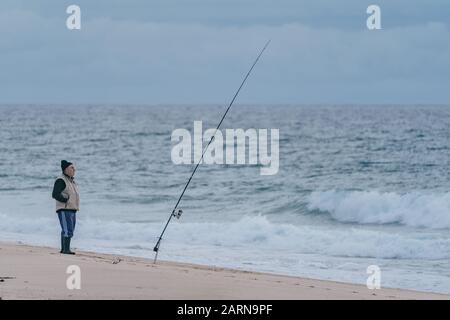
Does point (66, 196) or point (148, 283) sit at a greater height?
point (66, 196)

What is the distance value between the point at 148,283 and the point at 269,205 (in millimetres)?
14209

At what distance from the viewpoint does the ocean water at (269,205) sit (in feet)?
44.4

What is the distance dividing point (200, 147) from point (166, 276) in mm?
32594

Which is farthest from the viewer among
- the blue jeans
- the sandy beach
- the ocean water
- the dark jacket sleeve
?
the ocean water

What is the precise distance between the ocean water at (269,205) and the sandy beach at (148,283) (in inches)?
55.4

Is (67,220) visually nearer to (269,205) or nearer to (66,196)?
(66,196)

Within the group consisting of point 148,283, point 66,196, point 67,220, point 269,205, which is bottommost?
point 148,283

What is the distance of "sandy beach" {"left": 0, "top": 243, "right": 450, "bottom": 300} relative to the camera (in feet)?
26.8

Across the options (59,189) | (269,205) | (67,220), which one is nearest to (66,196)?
(59,189)

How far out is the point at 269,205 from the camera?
903 inches

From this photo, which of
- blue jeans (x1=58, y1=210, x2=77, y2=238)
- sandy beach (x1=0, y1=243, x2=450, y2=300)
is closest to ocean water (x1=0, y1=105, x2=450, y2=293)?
sandy beach (x1=0, y1=243, x2=450, y2=300)

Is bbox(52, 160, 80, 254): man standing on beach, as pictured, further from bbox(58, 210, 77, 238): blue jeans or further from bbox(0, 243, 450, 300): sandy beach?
bbox(0, 243, 450, 300): sandy beach

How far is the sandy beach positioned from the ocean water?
1.41 meters

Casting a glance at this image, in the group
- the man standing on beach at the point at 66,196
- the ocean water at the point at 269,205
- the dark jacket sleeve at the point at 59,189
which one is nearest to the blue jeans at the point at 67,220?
the man standing on beach at the point at 66,196
